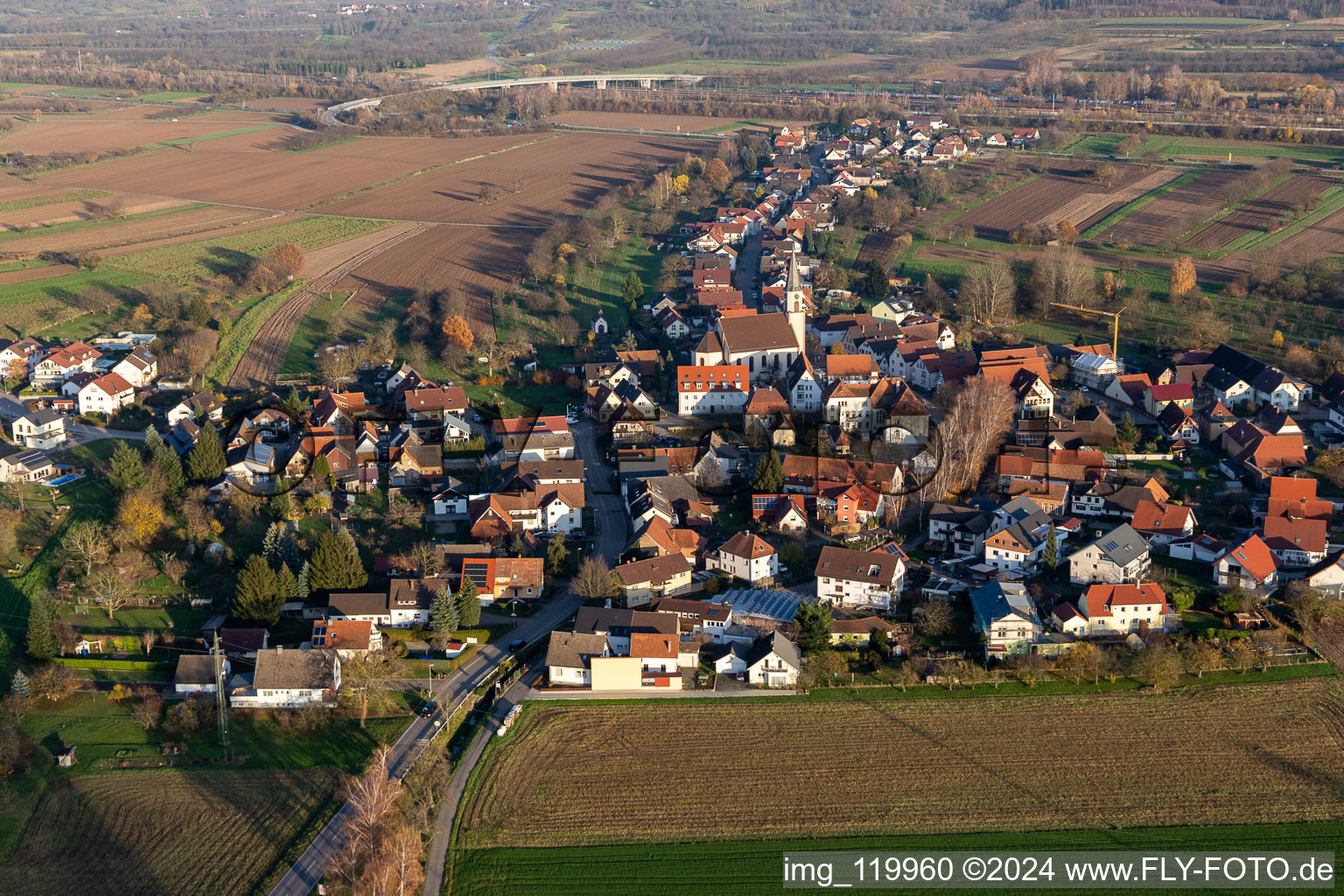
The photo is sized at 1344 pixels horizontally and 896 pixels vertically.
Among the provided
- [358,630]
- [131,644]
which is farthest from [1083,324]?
[131,644]

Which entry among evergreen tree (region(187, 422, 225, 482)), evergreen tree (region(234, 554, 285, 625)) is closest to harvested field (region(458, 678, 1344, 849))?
evergreen tree (region(234, 554, 285, 625))

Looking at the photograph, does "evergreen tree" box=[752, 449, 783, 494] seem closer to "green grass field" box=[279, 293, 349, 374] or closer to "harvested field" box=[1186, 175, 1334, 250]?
"green grass field" box=[279, 293, 349, 374]

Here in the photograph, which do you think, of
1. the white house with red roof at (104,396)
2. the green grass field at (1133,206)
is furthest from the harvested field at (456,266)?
the green grass field at (1133,206)

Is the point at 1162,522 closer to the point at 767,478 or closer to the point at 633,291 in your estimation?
the point at 767,478

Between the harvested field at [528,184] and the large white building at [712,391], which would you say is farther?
the harvested field at [528,184]

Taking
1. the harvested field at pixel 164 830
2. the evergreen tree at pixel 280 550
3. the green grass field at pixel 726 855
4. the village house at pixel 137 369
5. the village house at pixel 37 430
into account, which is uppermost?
the village house at pixel 137 369

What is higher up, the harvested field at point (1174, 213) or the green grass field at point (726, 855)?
the harvested field at point (1174, 213)

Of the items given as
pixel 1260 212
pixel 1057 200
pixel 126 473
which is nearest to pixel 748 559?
pixel 126 473

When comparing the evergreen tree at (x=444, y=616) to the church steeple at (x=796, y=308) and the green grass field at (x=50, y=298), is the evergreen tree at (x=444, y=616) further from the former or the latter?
the green grass field at (x=50, y=298)

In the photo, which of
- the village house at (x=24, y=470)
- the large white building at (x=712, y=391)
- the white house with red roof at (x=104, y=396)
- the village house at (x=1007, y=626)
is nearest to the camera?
the village house at (x=1007, y=626)
